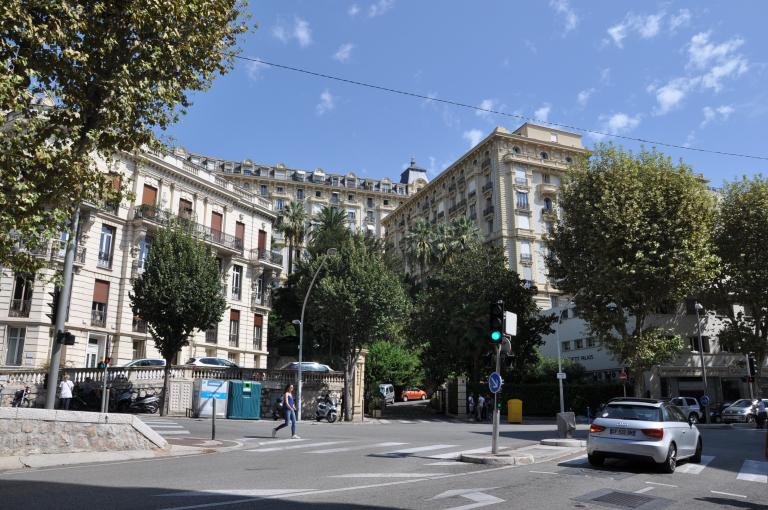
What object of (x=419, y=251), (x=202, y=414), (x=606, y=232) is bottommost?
(x=202, y=414)

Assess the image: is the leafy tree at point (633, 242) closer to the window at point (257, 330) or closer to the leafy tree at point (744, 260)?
the leafy tree at point (744, 260)

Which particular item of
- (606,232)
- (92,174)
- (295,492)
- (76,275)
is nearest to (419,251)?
(606,232)

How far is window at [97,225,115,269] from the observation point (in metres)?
34.6

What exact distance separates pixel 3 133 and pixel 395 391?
45.5 m

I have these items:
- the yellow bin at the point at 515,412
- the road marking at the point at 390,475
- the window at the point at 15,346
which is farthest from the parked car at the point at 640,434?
the window at the point at 15,346

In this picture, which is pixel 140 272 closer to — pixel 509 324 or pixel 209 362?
pixel 209 362

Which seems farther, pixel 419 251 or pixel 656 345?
pixel 419 251

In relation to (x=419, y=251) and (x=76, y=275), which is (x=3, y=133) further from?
(x=419, y=251)

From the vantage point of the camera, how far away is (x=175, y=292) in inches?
1049

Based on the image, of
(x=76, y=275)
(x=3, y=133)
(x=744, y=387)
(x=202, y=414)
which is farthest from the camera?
(x=744, y=387)

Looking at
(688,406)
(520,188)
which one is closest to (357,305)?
(688,406)

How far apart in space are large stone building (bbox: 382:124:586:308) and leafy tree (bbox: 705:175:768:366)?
17.7 meters

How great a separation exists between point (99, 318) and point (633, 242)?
29995mm

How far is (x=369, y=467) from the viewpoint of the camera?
35.4 feet
